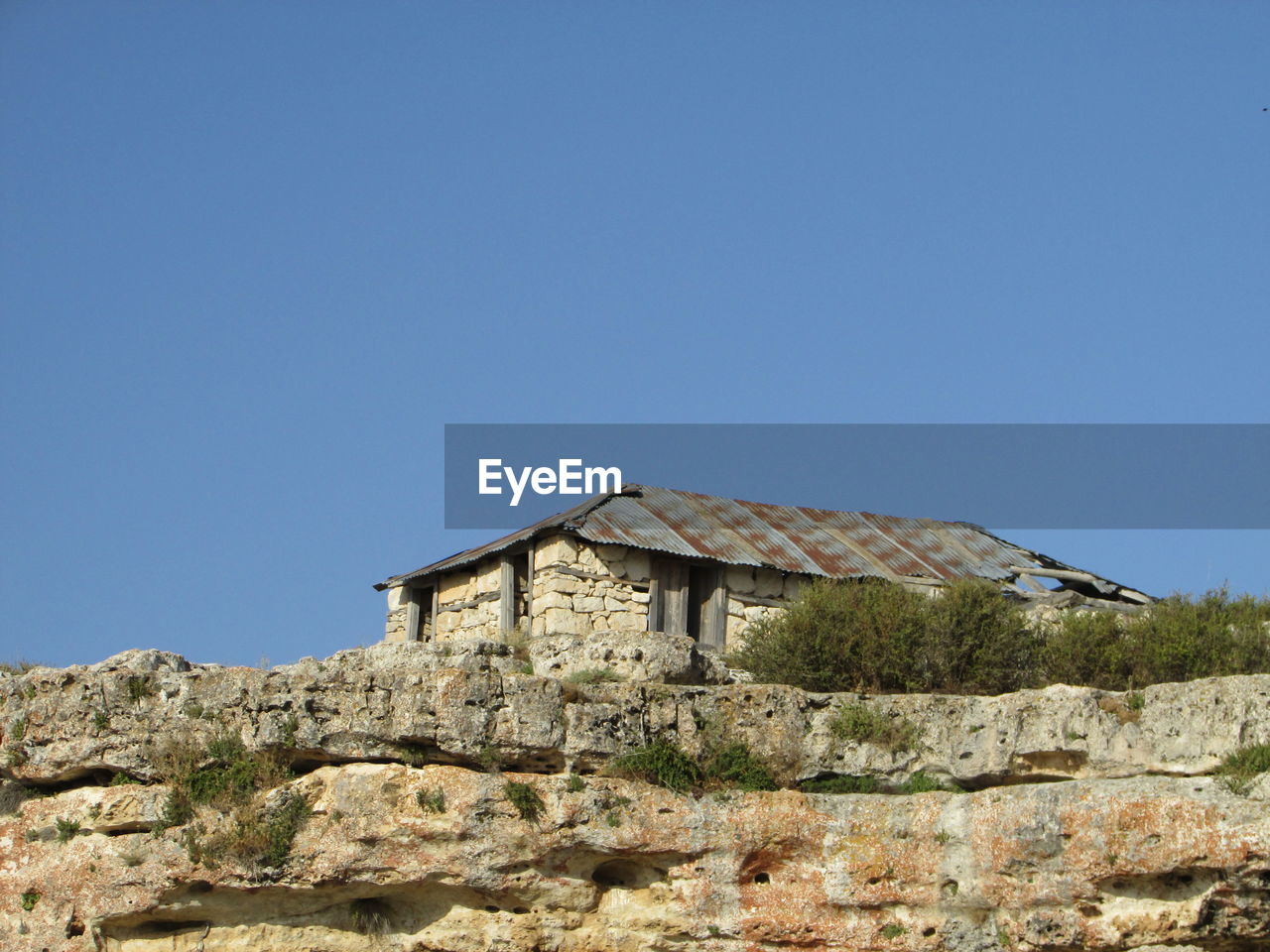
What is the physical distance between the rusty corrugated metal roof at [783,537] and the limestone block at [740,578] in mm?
255

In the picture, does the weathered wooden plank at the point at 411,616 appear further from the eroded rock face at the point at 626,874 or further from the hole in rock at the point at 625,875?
the hole in rock at the point at 625,875

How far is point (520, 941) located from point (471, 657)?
2.96 meters

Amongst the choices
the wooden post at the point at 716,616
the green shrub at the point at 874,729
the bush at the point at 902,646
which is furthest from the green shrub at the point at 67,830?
the wooden post at the point at 716,616

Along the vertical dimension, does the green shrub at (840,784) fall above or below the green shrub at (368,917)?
above

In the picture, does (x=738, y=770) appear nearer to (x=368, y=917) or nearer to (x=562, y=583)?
(x=368, y=917)

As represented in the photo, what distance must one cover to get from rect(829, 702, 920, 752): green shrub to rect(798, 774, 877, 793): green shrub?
15.5 inches

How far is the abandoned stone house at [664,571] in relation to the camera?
24.5 meters

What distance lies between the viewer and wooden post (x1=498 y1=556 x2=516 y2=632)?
25016mm

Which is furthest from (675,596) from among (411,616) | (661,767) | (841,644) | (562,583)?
(661,767)

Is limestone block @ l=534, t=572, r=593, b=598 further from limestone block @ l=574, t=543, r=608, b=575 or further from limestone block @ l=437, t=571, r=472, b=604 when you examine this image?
limestone block @ l=437, t=571, r=472, b=604

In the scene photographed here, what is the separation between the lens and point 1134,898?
44.4 feet

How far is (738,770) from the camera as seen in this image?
15.2 metres

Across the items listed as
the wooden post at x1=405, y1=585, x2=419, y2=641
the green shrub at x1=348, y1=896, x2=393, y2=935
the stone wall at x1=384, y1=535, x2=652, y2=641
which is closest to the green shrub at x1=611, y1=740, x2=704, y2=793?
the green shrub at x1=348, y1=896, x2=393, y2=935

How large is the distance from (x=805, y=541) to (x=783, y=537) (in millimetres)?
430
